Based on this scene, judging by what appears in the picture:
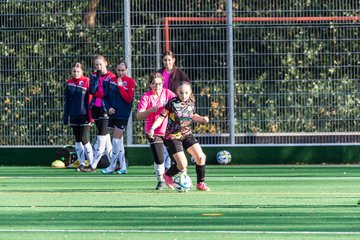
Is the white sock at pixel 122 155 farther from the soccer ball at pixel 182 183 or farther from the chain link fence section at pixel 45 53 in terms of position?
the soccer ball at pixel 182 183

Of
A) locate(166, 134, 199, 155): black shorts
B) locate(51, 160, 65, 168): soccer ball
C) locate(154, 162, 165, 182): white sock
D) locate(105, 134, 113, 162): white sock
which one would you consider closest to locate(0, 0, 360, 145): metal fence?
locate(51, 160, 65, 168): soccer ball

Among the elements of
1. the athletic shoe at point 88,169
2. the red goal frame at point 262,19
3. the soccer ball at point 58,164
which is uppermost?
the red goal frame at point 262,19

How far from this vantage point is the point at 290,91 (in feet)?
75.5

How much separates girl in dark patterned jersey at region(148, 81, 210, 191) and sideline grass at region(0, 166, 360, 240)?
1.51 ft

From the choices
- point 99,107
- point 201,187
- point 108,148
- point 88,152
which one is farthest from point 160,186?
point 88,152

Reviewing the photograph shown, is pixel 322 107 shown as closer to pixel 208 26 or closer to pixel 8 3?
pixel 208 26

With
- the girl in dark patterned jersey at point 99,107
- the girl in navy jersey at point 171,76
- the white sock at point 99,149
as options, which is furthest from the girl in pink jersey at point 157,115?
the white sock at point 99,149

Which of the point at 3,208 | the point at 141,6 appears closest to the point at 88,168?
the point at 141,6

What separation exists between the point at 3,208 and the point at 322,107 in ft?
35.9

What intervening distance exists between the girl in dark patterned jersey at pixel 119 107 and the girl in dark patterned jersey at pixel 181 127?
4090 mm

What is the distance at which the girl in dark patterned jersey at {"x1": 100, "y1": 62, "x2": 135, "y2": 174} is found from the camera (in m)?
19.8

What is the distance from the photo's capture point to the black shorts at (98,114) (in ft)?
67.8

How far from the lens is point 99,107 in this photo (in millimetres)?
20781

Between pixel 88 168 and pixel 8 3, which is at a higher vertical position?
pixel 8 3
